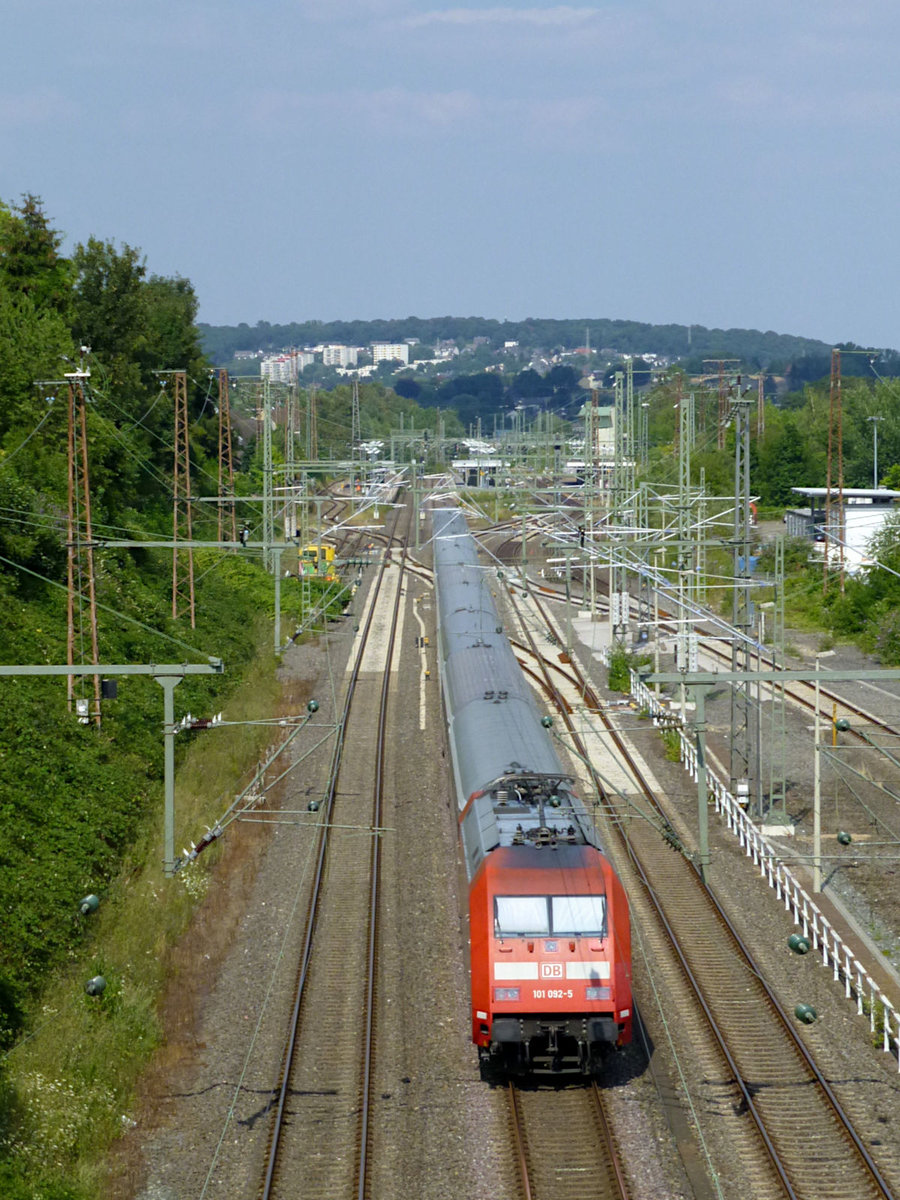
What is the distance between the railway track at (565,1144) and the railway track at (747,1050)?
1497 mm

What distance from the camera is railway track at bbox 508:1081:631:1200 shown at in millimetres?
Result: 14328

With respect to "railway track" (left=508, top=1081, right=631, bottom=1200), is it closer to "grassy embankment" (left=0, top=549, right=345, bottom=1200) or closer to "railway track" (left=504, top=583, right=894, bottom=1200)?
"railway track" (left=504, top=583, right=894, bottom=1200)

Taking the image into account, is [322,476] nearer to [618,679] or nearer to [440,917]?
[618,679]

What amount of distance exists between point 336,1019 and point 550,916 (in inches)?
185

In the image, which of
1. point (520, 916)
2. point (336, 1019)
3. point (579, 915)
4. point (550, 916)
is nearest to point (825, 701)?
point (336, 1019)

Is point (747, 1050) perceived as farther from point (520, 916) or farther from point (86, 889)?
point (86, 889)

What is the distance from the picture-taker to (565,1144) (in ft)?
50.1

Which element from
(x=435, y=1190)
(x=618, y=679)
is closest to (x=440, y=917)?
(x=435, y=1190)

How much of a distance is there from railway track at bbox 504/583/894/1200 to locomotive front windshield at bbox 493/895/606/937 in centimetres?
279

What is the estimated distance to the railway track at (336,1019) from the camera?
15055mm

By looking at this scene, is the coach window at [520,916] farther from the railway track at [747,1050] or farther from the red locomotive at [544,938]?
the railway track at [747,1050]

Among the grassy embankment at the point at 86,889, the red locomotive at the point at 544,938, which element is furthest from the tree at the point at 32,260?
the red locomotive at the point at 544,938

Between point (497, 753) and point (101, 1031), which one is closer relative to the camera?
point (101, 1031)

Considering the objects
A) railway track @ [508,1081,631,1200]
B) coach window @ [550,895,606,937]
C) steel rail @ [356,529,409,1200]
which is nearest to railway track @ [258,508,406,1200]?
steel rail @ [356,529,409,1200]
